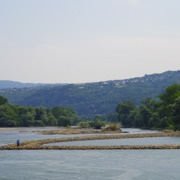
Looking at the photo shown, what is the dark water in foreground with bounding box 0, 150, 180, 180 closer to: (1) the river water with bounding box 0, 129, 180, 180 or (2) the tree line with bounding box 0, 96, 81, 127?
(1) the river water with bounding box 0, 129, 180, 180

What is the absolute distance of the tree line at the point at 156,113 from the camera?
97094 mm

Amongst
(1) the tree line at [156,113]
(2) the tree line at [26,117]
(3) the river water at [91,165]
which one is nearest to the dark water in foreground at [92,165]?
(3) the river water at [91,165]

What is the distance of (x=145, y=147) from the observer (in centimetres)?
5888

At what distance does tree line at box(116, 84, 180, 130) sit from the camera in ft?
319

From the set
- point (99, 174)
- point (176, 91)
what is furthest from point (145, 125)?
point (99, 174)

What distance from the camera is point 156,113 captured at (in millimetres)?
131000

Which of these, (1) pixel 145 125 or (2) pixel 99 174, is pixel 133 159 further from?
(1) pixel 145 125

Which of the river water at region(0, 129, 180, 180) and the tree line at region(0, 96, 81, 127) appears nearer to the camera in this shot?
the river water at region(0, 129, 180, 180)

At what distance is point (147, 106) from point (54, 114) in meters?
55.4

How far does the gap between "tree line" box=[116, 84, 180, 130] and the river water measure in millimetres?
42284

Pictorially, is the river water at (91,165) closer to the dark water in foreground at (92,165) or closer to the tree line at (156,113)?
the dark water in foreground at (92,165)

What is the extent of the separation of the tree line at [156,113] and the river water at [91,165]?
4228 centimetres

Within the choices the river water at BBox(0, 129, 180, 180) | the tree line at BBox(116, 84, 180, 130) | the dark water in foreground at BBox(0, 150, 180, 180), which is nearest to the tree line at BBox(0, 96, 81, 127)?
the tree line at BBox(116, 84, 180, 130)

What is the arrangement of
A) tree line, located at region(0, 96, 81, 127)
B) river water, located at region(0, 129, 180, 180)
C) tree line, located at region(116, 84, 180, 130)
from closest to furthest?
river water, located at region(0, 129, 180, 180) < tree line, located at region(116, 84, 180, 130) < tree line, located at region(0, 96, 81, 127)
